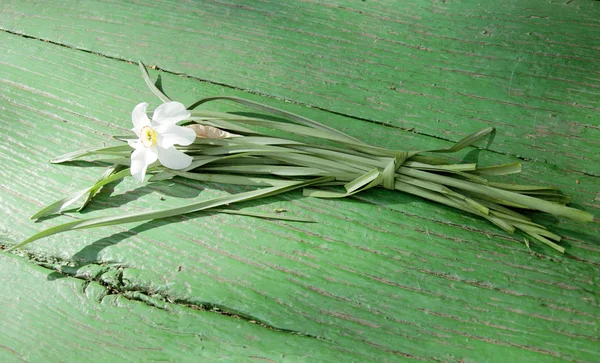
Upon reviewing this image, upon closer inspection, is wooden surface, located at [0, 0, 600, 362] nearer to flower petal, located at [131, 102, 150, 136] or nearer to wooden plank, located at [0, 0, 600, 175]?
wooden plank, located at [0, 0, 600, 175]

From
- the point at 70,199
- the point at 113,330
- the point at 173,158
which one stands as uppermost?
the point at 173,158

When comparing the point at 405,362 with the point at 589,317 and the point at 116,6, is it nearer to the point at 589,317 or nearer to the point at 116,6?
the point at 589,317

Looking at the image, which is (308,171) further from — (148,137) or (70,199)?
(70,199)

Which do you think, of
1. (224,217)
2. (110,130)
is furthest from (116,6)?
(224,217)

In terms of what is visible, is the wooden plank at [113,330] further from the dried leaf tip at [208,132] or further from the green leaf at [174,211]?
the dried leaf tip at [208,132]

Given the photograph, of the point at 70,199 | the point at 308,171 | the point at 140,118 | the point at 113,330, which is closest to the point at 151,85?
the point at 140,118

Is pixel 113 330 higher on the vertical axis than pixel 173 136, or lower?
lower

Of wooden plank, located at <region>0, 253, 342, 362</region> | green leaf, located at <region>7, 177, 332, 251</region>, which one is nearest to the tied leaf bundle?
green leaf, located at <region>7, 177, 332, 251</region>
